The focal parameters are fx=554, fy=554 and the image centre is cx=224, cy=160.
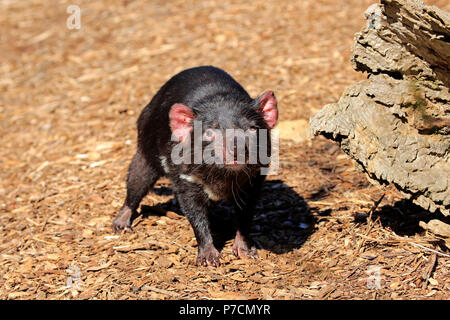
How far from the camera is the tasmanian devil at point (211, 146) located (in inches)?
143

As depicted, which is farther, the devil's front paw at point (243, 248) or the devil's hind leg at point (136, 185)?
the devil's hind leg at point (136, 185)

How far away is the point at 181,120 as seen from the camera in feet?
12.4

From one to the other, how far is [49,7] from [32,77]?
102 inches

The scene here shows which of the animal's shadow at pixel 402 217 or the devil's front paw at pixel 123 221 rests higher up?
the animal's shadow at pixel 402 217

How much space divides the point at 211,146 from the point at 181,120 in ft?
1.04

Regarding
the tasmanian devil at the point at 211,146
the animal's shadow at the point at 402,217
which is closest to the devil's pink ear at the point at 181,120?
the tasmanian devil at the point at 211,146

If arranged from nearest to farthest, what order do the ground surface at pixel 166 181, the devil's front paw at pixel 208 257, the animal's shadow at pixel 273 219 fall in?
the ground surface at pixel 166 181, the devil's front paw at pixel 208 257, the animal's shadow at pixel 273 219

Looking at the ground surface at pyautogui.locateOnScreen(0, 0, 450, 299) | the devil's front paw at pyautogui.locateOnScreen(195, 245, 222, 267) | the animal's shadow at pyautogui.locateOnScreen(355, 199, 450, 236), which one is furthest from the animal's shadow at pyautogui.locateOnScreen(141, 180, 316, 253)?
the animal's shadow at pyautogui.locateOnScreen(355, 199, 450, 236)

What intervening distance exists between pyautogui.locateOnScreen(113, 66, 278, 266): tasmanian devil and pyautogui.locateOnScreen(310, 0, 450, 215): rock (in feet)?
1.68

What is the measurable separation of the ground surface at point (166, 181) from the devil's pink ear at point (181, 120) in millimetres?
A: 881

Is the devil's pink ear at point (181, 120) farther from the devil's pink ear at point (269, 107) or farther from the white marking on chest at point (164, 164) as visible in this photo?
the devil's pink ear at point (269, 107)

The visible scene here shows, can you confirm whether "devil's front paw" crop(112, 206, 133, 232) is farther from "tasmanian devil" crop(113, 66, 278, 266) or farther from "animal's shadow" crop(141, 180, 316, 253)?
"tasmanian devil" crop(113, 66, 278, 266)
